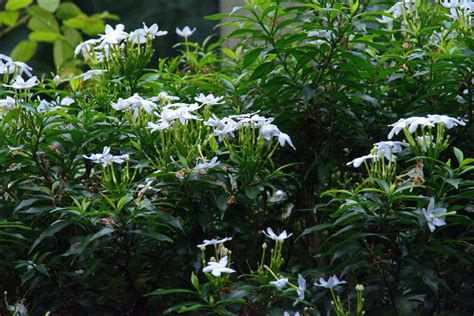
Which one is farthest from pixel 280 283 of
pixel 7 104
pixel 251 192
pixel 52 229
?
pixel 7 104

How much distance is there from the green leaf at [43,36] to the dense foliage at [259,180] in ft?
7.83

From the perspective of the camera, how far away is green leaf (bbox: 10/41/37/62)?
15.7 ft

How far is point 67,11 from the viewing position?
16.4 feet

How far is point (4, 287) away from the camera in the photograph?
2.28 m

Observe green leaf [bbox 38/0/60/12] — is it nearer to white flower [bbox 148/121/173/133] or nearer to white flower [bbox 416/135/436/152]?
white flower [bbox 148/121/173/133]

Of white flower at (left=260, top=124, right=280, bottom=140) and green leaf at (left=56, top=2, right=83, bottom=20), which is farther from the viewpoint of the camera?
green leaf at (left=56, top=2, right=83, bottom=20)

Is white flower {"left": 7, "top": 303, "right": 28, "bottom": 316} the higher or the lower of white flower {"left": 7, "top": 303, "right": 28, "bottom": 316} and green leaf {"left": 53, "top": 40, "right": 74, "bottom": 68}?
the lower

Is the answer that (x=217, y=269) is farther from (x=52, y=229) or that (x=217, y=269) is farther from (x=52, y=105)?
(x=52, y=105)

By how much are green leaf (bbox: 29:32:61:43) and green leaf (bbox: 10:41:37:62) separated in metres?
0.06

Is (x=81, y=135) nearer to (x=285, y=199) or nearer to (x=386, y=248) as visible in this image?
(x=285, y=199)

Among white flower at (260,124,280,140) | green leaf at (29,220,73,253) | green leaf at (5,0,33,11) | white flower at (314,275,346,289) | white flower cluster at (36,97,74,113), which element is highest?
green leaf at (5,0,33,11)

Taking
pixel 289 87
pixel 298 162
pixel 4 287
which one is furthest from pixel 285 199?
pixel 4 287

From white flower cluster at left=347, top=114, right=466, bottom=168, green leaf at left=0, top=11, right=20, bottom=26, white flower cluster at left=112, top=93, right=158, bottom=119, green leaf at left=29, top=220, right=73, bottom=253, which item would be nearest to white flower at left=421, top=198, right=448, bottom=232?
white flower cluster at left=347, top=114, right=466, bottom=168

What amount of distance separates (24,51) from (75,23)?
13.3 inches
